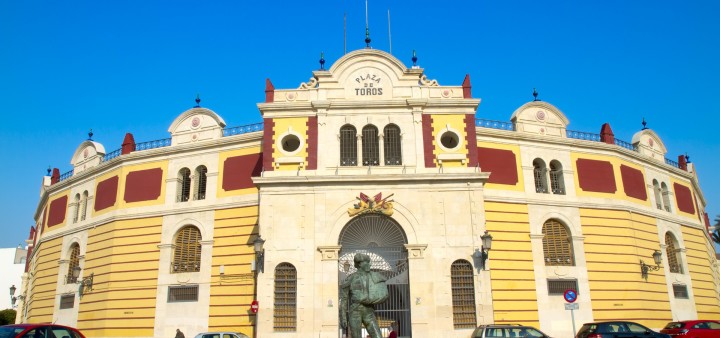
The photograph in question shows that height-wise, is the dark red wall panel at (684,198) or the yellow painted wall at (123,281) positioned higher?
the dark red wall panel at (684,198)

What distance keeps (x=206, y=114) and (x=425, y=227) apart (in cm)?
1417

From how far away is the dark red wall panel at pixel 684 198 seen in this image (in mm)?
34053

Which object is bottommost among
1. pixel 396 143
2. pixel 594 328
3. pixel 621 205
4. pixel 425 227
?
pixel 594 328

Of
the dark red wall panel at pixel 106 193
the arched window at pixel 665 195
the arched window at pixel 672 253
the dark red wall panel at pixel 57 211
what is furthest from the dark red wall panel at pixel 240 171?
the arched window at pixel 665 195

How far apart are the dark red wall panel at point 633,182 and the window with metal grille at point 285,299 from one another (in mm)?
18802

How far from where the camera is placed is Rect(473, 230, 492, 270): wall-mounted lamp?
23.3 m

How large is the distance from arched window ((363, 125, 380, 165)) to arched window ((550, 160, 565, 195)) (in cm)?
997

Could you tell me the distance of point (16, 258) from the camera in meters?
69.8

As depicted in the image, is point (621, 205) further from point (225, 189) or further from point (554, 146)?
point (225, 189)

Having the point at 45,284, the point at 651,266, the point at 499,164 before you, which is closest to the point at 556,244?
the point at 499,164

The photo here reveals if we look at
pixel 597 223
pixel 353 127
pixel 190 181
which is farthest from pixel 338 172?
pixel 597 223

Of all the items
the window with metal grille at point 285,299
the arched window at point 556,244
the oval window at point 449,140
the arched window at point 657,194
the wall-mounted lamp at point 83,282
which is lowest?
the window with metal grille at point 285,299

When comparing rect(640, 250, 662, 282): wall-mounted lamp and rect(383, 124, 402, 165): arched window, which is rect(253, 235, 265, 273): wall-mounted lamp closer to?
rect(383, 124, 402, 165): arched window

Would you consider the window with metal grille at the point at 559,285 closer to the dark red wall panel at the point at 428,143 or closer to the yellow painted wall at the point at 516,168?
the yellow painted wall at the point at 516,168
